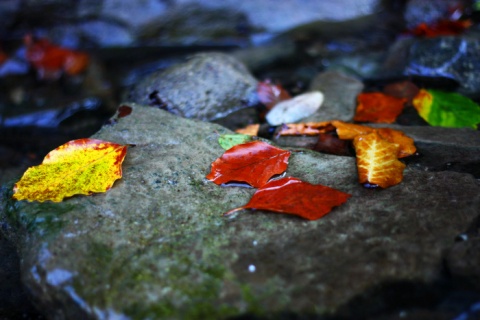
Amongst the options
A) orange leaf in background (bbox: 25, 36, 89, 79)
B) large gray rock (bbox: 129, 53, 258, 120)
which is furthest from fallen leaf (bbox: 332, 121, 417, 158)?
orange leaf in background (bbox: 25, 36, 89, 79)

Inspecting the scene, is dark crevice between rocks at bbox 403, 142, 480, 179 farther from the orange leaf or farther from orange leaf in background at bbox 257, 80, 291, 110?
orange leaf in background at bbox 257, 80, 291, 110

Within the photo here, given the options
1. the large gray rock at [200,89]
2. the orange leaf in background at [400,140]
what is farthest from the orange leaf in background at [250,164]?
the large gray rock at [200,89]

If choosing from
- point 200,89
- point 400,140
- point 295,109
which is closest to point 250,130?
point 295,109

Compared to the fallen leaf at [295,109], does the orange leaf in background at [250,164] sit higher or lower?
higher

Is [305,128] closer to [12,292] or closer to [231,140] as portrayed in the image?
[231,140]

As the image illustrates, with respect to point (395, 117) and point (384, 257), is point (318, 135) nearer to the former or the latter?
point (395, 117)

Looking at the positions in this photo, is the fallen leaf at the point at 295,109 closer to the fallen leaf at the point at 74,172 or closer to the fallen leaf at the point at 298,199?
the fallen leaf at the point at 298,199
